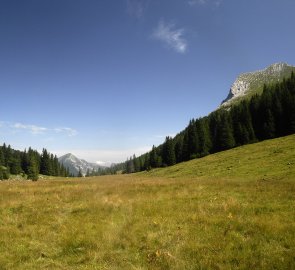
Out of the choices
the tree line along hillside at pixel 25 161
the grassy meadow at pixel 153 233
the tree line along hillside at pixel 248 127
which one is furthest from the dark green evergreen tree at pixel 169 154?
the grassy meadow at pixel 153 233

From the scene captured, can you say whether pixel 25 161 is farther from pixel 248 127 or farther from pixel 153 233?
pixel 153 233

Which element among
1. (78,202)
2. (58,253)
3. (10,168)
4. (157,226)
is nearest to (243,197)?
(157,226)

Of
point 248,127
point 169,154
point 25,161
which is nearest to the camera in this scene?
point 248,127

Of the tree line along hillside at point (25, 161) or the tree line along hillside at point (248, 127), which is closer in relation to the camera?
the tree line along hillside at point (248, 127)

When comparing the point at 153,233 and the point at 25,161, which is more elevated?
the point at 25,161

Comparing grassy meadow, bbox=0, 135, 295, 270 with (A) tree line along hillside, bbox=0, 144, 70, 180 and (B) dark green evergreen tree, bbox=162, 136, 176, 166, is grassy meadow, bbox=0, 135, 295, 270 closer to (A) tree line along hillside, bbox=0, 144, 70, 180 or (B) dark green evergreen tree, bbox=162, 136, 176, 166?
(B) dark green evergreen tree, bbox=162, 136, 176, 166

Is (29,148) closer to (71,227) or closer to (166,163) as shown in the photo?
(166,163)

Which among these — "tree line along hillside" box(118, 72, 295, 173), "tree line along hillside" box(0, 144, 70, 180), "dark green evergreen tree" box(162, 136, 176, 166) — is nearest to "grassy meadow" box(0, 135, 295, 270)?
"tree line along hillside" box(118, 72, 295, 173)

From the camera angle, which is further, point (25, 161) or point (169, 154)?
point (25, 161)

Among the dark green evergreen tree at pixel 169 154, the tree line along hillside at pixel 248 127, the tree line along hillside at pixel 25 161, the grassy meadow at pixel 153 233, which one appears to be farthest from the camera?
the tree line along hillside at pixel 25 161

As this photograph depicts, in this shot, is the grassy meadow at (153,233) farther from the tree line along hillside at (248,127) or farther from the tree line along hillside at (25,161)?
the tree line along hillside at (25,161)

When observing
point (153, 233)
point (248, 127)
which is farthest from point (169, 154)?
point (153, 233)

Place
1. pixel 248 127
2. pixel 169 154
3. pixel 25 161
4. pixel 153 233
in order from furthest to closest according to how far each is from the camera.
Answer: pixel 25 161 → pixel 169 154 → pixel 248 127 → pixel 153 233

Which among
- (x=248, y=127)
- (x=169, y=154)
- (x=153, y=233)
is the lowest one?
(x=153, y=233)
